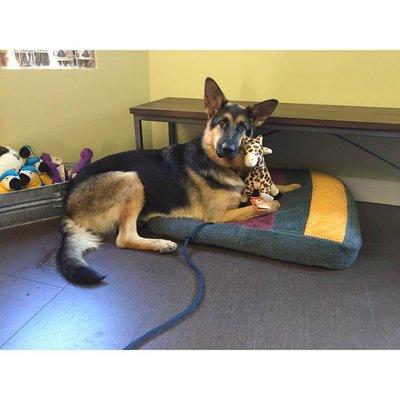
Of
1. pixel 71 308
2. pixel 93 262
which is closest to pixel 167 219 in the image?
pixel 93 262

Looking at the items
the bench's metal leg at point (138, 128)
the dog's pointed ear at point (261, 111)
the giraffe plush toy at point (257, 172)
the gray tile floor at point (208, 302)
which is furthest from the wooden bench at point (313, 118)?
the gray tile floor at point (208, 302)

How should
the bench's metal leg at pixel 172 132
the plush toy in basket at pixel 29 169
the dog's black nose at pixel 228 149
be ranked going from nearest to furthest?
the dog's black nose at pixel 228 149 < the plush toy in basket at pixel 29 169 < the bench's metal leg at pixel 172 132

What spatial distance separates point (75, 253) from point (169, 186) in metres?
0.73

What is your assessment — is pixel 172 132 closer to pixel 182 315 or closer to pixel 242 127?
pixel 242 127

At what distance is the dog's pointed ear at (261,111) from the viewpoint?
2.06 metres

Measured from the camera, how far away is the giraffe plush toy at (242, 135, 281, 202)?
204 centimetres

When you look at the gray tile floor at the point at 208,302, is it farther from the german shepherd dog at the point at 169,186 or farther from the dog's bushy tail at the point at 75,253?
the german shepherd dog at the point at 169,186

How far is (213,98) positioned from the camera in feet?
6.94

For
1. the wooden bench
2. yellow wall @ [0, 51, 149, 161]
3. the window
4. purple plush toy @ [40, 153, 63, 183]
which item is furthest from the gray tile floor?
the window

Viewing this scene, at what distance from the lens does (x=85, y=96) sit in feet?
9.10

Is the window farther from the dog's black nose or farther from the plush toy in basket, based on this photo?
the dog's black nose

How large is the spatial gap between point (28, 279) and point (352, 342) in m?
1.63

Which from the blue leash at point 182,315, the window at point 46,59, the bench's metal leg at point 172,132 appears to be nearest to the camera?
the blue leash at point 182,315

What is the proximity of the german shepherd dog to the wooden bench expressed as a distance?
0.65 ft
